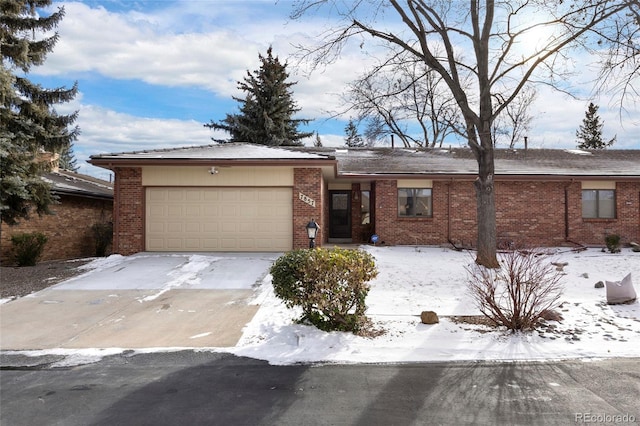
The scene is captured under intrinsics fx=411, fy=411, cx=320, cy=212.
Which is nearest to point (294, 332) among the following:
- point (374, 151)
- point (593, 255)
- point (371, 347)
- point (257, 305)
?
point (371, 347)

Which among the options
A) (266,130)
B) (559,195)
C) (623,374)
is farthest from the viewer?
(266,130)

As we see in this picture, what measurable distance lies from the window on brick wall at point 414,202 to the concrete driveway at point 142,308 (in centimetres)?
623

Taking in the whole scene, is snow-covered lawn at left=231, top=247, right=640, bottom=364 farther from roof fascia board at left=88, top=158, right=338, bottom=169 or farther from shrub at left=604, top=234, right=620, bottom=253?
shrub at left=604, top=234, right=620, bottom=253

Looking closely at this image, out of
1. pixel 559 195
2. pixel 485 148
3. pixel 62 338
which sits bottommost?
pixel 62 338

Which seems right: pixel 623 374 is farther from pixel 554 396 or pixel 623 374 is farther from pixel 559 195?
pixel 559 195

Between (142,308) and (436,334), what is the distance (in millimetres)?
5128

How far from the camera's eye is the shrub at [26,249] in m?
12.5

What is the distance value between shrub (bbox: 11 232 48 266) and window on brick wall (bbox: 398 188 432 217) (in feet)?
39.8

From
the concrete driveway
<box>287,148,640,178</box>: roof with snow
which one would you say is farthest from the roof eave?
the concrete driveway

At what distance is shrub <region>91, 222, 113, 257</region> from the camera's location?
16.7m

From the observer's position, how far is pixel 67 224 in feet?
50.8

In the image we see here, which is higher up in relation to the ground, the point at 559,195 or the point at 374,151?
the point at 374,151

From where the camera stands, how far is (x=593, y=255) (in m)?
13.1

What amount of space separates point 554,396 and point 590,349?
1.82 m
